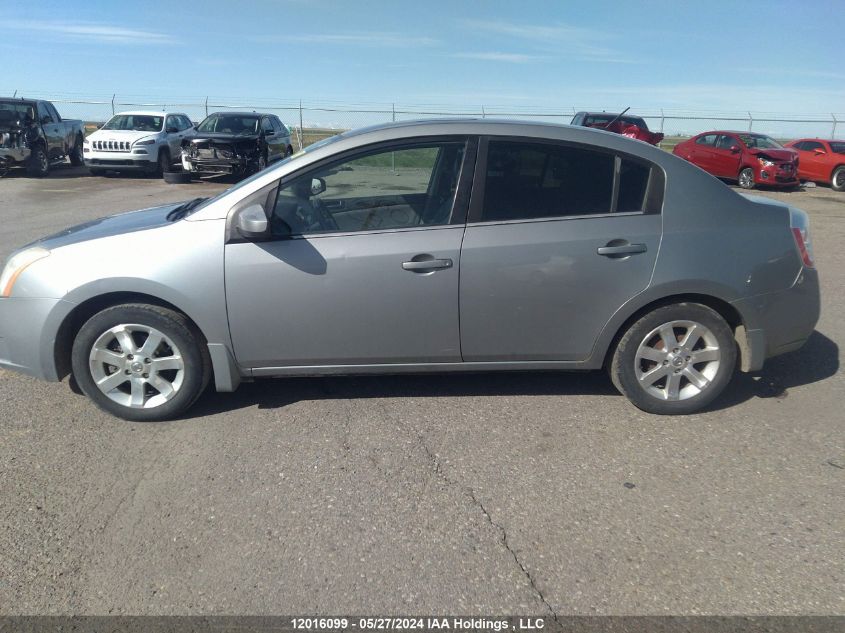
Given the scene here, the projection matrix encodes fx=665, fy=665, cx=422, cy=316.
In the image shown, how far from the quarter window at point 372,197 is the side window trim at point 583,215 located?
13 cm

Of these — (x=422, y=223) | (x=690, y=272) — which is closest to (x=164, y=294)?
(x=422, y=223)

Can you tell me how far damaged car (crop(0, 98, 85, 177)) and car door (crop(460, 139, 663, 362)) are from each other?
18.7 meters

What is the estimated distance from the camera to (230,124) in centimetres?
1888

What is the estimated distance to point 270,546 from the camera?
287 cm

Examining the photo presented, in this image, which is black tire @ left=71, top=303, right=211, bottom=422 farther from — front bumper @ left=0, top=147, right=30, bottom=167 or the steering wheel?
front bumper @ left=0, top=147, right=30, bottom=167

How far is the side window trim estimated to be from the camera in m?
3.90

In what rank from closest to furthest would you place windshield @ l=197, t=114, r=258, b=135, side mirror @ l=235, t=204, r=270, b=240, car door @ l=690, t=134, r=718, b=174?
side mirror @ l=235, t=204, r=270, b=240
windshield @ l=197, t=114, r=258, b=135
car door @ l=690, t=134, r=718, b=174

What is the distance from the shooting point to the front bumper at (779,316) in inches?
159

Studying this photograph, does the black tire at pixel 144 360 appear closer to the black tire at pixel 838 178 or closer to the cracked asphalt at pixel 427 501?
the cracked asphalt at pixel 427 501

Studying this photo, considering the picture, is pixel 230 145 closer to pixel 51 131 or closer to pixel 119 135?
pixel 119 135

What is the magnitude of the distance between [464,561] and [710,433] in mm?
1907

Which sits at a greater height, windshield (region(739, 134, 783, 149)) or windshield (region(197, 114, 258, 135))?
windshield (region(197, 114, 258, 135))

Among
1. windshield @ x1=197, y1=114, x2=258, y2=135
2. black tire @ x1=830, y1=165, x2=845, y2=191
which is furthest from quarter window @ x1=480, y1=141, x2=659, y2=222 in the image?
black tire @ x1=830, y1=165, x2=845, y2=191

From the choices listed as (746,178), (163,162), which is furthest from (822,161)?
(163,162)
